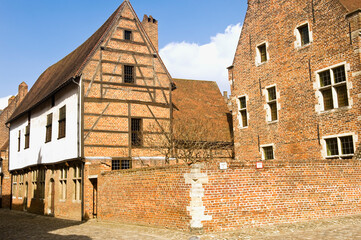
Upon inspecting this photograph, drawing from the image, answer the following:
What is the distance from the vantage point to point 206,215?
9.44m

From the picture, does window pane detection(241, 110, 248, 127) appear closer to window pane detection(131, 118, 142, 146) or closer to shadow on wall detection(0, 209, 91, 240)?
window pane detection(131, 118, 142, 146)

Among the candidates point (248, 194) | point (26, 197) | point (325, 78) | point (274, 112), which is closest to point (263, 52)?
point (274, 112)

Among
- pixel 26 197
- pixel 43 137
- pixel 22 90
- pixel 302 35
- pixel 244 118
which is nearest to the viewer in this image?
pixel 302 35

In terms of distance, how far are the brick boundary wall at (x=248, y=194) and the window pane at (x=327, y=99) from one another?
3.29 metres

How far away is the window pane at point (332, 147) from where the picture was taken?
1456 centimetres

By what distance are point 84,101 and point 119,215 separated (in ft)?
21.4

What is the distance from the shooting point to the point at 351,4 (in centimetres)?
1488

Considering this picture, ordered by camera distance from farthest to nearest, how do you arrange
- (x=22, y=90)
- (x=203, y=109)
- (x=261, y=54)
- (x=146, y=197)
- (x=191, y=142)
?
(x=22, y=90) → (x=203, y=109) → (x=261, y=54) → (x=191, y=142) → (x=146, y=197)

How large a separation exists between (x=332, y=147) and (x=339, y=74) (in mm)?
2896

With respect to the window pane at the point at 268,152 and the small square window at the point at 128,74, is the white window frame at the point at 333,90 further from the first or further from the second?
the small square window at the point at 128,74

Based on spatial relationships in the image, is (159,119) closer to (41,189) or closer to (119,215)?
(119,215)

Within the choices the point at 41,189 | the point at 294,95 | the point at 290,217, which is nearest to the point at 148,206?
the point at 290,217

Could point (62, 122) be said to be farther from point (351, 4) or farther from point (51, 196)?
point (351, 4)

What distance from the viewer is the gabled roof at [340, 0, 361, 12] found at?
1442cm
